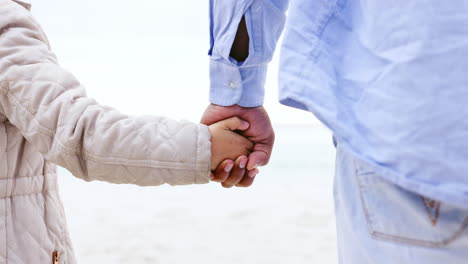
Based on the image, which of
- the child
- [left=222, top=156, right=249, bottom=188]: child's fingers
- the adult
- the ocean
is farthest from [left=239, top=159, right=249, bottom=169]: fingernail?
the ocean

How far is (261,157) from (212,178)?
0.15 meters

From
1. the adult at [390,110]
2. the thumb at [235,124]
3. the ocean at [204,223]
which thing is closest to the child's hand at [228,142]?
the thumb at [235,124]

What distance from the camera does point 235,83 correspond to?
98cm

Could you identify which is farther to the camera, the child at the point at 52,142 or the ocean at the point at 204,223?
the ocean at the point at 204,223

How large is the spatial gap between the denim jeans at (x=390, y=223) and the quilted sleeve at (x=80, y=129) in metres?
0.35

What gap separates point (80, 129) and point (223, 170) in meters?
0.29

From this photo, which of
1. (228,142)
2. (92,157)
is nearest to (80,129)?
(92,157)

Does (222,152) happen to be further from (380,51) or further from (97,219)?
(97,219)

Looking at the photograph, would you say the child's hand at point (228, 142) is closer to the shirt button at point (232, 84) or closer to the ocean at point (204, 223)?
the shirt button at point (232, 84)

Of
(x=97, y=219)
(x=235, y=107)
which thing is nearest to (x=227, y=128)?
(x=235, y=107)

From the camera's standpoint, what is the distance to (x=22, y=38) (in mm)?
886

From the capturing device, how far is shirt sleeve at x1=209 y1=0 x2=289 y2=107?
94cm

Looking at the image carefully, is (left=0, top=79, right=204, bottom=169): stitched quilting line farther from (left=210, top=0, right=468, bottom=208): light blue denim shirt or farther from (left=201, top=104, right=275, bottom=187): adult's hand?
(left=210, top=0, right=468, bottom=208): light blue denim shirt

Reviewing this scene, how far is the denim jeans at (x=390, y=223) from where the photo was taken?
0.51m
